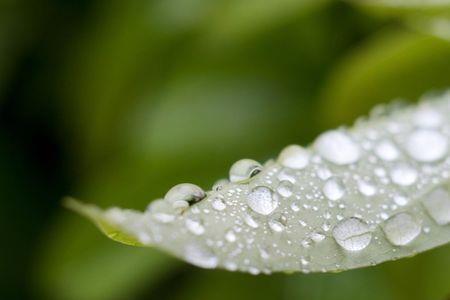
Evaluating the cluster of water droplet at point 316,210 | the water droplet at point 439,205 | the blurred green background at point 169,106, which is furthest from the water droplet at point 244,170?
the blurred green background at point 169,106

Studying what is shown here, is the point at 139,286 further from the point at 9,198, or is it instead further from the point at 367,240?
the point at 367,240

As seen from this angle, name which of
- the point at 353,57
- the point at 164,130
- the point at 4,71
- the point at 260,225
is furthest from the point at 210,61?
the point at 260,225

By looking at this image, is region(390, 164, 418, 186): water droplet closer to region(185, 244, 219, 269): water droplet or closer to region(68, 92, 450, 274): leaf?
region(68, 92, 450, 274): leaf

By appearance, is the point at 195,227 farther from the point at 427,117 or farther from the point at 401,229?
the point at 427,117

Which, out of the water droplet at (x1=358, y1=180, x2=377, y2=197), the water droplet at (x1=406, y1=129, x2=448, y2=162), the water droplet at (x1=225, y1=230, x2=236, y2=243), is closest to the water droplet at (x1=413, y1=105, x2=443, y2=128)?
the water droplet at (x1=406, y1=129, x2=448, y2=162)

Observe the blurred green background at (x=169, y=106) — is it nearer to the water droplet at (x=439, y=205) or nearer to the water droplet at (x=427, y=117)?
the water droplet at (x=427, y=117)
